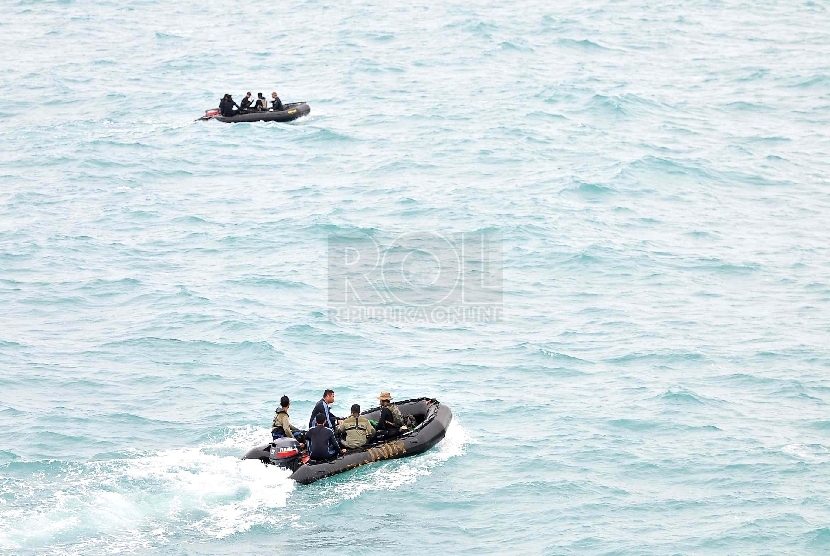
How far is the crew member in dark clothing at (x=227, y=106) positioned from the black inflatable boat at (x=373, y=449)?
88.6 ft

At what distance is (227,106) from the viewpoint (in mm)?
51625

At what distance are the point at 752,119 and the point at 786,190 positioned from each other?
1038cm

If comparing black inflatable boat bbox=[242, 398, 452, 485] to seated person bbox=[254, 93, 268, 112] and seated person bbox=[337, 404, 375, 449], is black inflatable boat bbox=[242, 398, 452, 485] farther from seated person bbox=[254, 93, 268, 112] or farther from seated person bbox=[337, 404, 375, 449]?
seated person bbox=[254, 93, 268, 112]

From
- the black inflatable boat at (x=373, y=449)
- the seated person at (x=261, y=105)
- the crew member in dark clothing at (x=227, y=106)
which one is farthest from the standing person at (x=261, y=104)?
the black inflatable boat at (x=373, y=449)

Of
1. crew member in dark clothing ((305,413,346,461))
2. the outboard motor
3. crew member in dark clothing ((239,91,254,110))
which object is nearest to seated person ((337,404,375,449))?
crew member in dark clothing ((305,413,346,461))

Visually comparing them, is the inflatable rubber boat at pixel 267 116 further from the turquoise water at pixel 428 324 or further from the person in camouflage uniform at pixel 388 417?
the person in camouflage uniform at pixel 388 417

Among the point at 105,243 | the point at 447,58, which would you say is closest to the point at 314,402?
the point at 105,243

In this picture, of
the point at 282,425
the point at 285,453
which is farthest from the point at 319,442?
the point at 282,425

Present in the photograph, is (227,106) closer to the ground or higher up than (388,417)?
higher up

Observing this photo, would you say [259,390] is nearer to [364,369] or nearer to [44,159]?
[364,369]

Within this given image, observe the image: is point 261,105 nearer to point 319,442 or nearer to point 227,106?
point 227,106

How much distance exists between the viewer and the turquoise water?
947 inches

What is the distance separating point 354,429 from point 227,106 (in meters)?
28.4

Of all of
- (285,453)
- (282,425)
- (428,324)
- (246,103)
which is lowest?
(285,453)
